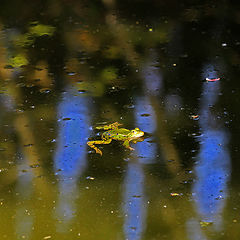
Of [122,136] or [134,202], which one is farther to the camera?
[122,136]

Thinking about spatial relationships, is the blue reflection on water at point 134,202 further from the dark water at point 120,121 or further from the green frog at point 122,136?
the green frog at point 122,136

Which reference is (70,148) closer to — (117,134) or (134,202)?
(117,134)

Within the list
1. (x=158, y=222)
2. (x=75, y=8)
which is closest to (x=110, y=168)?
(x=158, y=222)

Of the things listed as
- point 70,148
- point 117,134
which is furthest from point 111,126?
point 70,148

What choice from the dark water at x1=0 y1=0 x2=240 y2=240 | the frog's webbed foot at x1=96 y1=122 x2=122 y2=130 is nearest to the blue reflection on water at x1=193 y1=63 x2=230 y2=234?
the dark water at x1=0 y1=0 x2=240 y2=240

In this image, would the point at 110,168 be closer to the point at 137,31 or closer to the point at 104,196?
the point at 104,196
